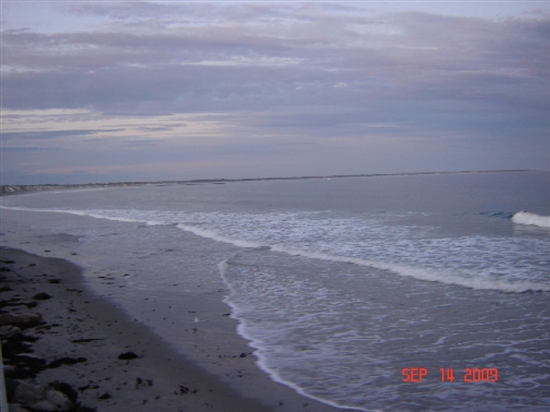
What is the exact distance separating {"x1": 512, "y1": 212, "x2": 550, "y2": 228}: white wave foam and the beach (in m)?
18.0

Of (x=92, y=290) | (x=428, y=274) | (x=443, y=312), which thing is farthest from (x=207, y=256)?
(x=443, y=312)

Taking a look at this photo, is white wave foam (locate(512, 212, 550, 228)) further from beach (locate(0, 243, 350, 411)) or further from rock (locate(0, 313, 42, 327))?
rock (locate(0, 313, 42, 327))

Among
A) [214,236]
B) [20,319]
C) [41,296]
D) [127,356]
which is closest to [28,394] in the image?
[127,356]

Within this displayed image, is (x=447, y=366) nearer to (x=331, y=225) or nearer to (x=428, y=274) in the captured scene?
(x=428, y=274)

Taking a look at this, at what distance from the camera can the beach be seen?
488 cm

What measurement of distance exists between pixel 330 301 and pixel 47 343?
185 inches

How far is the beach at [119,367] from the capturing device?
488 centimetres

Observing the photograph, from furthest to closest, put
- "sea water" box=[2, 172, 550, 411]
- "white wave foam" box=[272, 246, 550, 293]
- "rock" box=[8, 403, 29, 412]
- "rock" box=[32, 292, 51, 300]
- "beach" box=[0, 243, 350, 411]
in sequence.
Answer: "white wave foam" box=[272, 246, 550, 293] → "rock" box=[32, 292, 51, 300] → "sea water" box=[2, 172, 550, 411] → "beach" box=[0, 243, 350, 411] → "rock" box=[8, 403, 29, 412]

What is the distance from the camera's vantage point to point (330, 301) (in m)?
9.16
